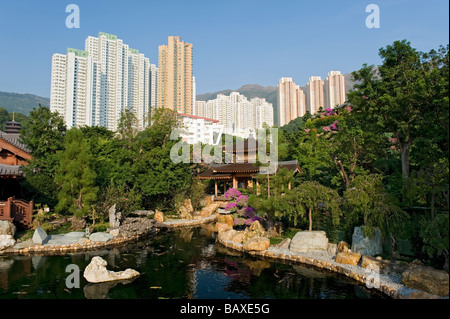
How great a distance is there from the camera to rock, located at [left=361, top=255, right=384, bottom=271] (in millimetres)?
8930

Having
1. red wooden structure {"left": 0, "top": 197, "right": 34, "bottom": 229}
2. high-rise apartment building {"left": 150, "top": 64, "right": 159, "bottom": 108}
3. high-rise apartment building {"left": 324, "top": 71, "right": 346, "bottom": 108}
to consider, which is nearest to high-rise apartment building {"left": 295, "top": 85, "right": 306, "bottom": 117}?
high-rise apartment building {"left": 324, "top": 71, "right": 346, "bottom": 108}

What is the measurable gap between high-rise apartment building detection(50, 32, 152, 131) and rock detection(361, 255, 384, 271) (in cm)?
6001

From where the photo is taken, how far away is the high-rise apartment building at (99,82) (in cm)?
6838

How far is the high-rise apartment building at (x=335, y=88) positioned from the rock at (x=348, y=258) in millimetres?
74562

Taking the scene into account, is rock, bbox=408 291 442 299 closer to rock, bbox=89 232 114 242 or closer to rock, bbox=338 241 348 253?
rock, bbox=338 241 348 253

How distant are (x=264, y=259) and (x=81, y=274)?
252 inches

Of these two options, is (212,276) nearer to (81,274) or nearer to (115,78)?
(81,274)

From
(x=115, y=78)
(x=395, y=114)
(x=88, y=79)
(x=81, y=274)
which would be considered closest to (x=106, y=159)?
(x=81, y=274)

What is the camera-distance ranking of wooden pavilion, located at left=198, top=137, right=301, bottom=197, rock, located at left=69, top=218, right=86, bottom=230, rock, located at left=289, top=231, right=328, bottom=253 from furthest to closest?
wooden pavilion, located at left=198, top=137, right=301, bottom=197 < rock, located at left=69, top=218, right=86, bottom=230 < rock, located at left=289, top=231, right=328, bottom=253

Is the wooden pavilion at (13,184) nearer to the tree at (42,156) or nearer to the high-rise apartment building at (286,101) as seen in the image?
the tree at (42,156)

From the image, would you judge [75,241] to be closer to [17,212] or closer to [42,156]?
[17,212]

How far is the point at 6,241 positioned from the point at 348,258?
1318 centimetres

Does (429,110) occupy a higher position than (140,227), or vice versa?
(429,110)
